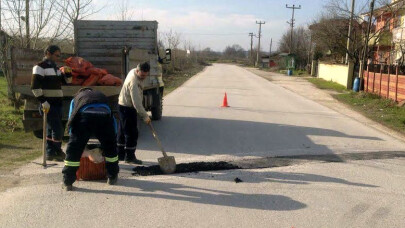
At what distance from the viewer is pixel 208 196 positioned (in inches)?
198

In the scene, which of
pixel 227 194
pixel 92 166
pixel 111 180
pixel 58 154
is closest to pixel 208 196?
pixel 227 194

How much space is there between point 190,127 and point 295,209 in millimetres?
5820

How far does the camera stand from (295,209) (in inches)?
183

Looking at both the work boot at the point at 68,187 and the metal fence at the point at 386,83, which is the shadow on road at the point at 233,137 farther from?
the metal fence at the point at 386,83

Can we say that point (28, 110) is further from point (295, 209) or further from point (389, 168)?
point (389, 168)

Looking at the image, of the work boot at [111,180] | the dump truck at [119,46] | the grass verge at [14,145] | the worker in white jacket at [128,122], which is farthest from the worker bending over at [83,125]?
the dump truck at [119,46]

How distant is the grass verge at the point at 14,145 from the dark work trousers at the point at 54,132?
466 millimetres

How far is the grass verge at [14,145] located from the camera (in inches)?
255

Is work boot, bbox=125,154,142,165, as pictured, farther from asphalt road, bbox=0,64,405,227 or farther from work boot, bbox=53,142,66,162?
work boot, bbox=53,142,66,162

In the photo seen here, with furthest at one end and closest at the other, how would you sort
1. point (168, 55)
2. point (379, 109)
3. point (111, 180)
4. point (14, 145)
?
1. point (379, 109)
2. point (168, 55)
3. point (14, 145)
4. point (111, 180)

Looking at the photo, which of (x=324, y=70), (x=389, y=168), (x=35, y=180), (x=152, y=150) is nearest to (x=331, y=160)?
(x=389, y=168)

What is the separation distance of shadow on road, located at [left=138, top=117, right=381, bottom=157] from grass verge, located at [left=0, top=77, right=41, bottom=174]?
2020 mm

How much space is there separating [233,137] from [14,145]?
4.48 m

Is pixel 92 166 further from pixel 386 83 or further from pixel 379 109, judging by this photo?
pixel 386 83
